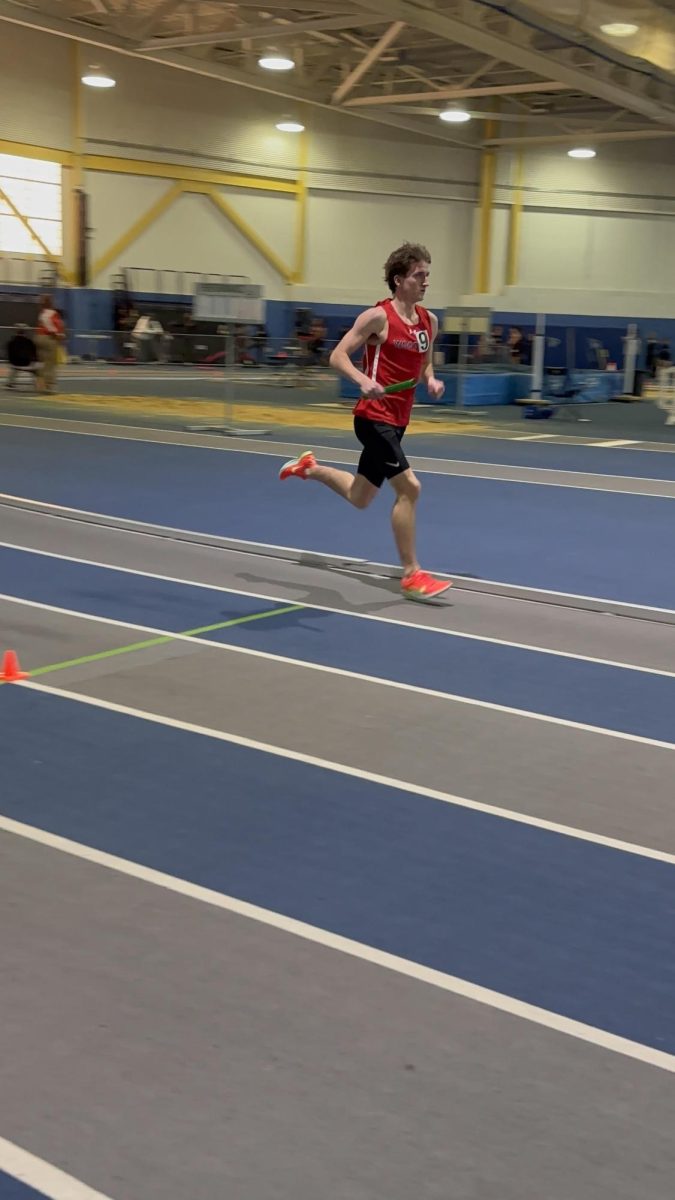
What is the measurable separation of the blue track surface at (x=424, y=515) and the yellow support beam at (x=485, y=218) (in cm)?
2604

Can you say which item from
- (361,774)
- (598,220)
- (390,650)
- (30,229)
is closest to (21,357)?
(30,229)

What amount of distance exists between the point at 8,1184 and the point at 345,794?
2.02 metres

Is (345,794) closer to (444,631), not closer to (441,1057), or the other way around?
(441,1057)

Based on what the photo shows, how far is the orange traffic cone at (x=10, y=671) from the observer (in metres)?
5.21

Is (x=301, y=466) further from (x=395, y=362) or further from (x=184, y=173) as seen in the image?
(x=184, y=173)

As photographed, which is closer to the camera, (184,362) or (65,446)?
(65,446)

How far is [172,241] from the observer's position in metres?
33.7

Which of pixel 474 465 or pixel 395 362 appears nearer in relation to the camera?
pixel 395 362

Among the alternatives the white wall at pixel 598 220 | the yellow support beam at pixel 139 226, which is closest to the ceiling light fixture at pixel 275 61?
the yellow support beam at pixel 139 226

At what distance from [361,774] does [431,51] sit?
95.5 feet

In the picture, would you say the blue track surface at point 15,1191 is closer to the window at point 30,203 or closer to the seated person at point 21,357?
the seated person at point 21,357

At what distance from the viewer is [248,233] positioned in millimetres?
34906

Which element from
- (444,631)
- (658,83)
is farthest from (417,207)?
(444,631)

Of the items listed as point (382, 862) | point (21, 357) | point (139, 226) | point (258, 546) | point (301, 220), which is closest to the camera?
point (382, 862)
